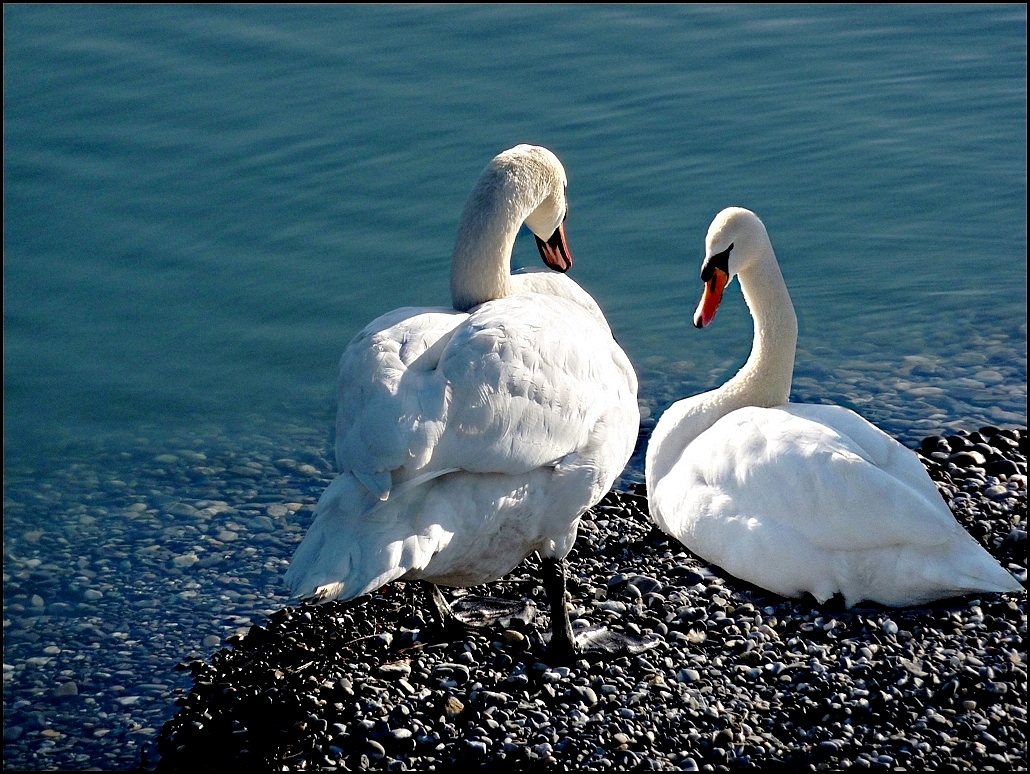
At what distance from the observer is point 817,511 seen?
599cm

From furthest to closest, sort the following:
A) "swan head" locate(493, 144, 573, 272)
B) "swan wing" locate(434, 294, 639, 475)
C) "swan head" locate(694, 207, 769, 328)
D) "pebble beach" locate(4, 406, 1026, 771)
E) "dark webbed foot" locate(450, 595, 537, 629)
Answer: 1. "swan head" locate(694, 207, 769, 328)
2. "swan head" locate(493, 144, 573, 272)
3. "dark webbed foot" locate(450, 595, 537, 629)
4. "pebble beach" locate(4, 406, 1026, 771)
5. "swan wing" locate(434, 294, 639, 475)

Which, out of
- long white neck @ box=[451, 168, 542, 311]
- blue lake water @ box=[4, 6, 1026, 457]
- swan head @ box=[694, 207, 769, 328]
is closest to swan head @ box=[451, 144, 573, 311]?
long white neck @ box=[451, 168, 542, 311]

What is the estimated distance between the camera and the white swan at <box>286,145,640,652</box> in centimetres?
503

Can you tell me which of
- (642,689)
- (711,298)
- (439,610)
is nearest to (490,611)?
(439,610)

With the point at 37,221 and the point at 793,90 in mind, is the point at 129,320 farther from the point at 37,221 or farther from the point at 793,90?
the point at 793,90

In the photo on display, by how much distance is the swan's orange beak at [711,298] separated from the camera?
7250mm

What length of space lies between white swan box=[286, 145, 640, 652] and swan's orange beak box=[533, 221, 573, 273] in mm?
1097

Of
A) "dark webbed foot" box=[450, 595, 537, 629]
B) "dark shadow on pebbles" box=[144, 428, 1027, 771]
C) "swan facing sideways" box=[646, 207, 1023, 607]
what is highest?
"swan facing sideways" box=[646, 207, 1023, 607]

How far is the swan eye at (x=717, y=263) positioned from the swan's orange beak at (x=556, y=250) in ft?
2.45

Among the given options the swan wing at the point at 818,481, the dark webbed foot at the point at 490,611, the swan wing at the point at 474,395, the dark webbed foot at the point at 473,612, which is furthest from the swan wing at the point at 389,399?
the swan wing at the point at 818,481

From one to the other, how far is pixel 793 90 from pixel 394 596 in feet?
23.9

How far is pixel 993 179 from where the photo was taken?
11.1m

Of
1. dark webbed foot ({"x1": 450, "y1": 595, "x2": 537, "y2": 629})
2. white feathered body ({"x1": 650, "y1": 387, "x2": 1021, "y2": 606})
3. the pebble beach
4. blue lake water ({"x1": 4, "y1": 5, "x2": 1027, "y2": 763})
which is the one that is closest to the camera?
the pebble beach

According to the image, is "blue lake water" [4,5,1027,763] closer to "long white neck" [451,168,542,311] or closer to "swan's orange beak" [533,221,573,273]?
"swan's orange beak" [533,221,573,273]
